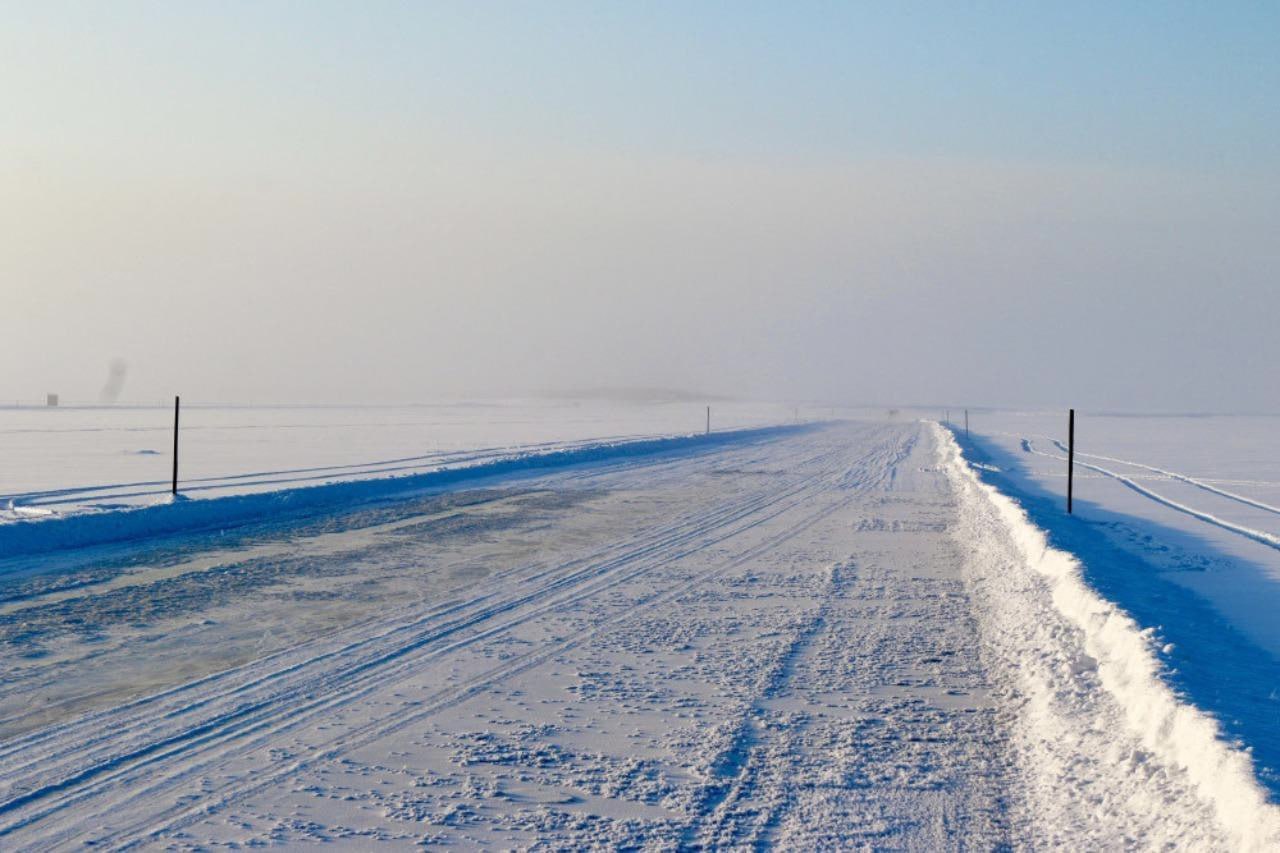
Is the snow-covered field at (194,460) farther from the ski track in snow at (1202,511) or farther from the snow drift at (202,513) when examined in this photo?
the ski track in snow at (1202,511)

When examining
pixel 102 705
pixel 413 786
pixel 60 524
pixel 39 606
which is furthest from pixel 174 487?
pixel 413 786

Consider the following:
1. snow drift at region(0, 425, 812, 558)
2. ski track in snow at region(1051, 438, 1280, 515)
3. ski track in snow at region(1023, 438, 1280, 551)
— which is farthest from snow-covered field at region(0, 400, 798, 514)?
ski track in snow at region(1051, 438, 1280, 515)

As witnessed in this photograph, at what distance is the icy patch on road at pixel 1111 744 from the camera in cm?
448

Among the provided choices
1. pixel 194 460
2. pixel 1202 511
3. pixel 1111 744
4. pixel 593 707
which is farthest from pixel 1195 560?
pixel 194 460

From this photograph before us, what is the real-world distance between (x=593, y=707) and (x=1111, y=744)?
9.23ft

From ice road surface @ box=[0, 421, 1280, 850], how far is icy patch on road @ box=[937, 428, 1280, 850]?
0.06 ft

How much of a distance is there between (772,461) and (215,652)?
1029 inches

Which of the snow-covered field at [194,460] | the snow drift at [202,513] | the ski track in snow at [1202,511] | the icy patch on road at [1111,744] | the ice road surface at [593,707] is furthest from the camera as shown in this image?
the snow-covered field at [194,460]

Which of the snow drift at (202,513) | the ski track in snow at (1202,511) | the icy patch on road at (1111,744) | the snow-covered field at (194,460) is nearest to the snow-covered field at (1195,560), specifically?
the ski track in snow at (1202,511)

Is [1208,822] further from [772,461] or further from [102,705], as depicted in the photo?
[772,461]

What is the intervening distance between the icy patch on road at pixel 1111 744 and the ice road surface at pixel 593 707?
2cm

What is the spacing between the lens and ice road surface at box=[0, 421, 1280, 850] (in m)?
4.70

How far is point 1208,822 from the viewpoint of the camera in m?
4.45

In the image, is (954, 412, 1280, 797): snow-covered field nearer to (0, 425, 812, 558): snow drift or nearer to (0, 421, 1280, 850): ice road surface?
(0, 421, 1280, 850): ice road surface
